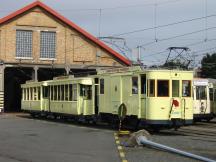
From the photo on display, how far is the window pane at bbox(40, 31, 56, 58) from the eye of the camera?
5628 cm

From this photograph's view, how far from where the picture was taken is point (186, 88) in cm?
2362

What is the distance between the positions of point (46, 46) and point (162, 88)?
34716mm

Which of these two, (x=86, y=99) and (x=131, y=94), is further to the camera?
(x=86, y=99)

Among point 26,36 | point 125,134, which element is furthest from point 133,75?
point 26,36

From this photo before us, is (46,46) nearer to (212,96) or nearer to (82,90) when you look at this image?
(82,90)

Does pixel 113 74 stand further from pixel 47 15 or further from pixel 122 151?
pixel 47 15

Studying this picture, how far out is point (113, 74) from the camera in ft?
83.9

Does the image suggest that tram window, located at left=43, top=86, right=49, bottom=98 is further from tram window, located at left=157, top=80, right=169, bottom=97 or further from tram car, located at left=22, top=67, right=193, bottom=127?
tram window, located at left=157, top=80, right=169, bottom=97

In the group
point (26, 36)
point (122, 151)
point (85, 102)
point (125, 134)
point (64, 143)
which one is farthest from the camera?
point (26, 36)

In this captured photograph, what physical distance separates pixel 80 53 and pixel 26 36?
6.13m

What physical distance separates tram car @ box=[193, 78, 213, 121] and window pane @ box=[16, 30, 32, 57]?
27916 mm

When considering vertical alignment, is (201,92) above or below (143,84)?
below

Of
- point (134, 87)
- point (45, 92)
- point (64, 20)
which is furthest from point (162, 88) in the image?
point (64, 20)

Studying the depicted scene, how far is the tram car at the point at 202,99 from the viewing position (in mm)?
30922
